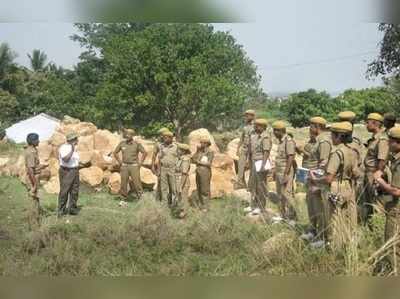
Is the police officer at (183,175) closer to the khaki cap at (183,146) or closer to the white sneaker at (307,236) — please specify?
the khaki cap at (183,146)

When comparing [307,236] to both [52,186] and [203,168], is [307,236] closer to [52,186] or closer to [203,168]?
[203,168]

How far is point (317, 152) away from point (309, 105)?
429 millimetres

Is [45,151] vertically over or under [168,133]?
under

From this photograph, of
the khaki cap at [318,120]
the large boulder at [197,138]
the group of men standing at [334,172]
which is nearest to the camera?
the group of men standing at [334,172]

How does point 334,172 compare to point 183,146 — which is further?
point 183,146

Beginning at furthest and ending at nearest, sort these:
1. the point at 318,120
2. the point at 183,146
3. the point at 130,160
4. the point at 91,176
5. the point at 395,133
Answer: the point at 130,160 → the point at 91,176 → the point at 183,146 → the point at 318,120 → the point at 395,133

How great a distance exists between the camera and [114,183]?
5.96m

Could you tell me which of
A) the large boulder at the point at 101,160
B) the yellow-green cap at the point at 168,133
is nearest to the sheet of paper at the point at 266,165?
the yellow-green cap at the point at 168,133

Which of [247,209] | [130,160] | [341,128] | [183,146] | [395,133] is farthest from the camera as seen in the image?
[130,160]

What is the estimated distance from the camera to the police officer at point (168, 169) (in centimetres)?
579

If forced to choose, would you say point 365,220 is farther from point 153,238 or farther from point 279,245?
point 153,238

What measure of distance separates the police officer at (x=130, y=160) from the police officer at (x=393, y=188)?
2.13 meters

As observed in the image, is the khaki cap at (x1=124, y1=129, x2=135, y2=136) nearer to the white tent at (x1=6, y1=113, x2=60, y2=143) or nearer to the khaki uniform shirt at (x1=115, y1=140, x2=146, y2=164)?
the khaki uniform shirt at (x1=115, y1=140, x2=146, y2=164)

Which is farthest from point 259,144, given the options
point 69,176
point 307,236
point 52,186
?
point 52,186
